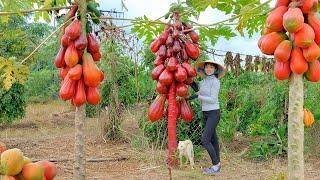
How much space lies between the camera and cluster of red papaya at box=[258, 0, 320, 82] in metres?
2.94

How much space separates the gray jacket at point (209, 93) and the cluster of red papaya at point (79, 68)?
9.81 ft

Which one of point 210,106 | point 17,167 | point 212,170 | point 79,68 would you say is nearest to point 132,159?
point 212,170

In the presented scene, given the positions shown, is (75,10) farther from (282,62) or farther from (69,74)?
(282,62)

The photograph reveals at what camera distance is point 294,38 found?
3.00 m

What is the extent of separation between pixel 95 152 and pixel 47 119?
5.33 m

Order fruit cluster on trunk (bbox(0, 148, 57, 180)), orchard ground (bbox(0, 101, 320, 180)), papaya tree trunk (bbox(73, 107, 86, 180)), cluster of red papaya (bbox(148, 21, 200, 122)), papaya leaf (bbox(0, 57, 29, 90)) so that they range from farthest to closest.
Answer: cluster of red papaya (bbox(148, 21, 200, 122)), orchard ground (bbox(0, 101, 320, 180)), papaya leaf (bbox(0, 57, 29, 90)), papaya tree trunk (bbox(73, 107, 86, 180)), fruit cluster on trunk (bbox(0, 148, 57, 180))

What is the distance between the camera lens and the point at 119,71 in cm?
904

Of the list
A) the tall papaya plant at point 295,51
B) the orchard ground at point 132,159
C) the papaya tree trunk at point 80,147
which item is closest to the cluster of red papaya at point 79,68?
the papaya tree trunk at point 80,147

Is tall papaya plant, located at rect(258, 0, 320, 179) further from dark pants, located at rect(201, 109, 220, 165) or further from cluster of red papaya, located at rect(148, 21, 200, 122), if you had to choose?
dark pants, located at rect(201, 109, 220, 165)

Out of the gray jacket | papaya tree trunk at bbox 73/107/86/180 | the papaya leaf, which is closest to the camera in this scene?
papaya tree trunk at bbox 73/107/86/180

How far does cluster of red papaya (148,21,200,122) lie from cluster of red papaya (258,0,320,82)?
391cm

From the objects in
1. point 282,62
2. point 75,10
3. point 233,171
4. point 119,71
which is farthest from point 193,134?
point 282,62

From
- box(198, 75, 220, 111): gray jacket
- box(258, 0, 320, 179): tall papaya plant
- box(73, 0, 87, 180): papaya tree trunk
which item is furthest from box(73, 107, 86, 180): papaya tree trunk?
box(198, 75, 220, 111): gray jacket

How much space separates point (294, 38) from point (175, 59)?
4064 mm
